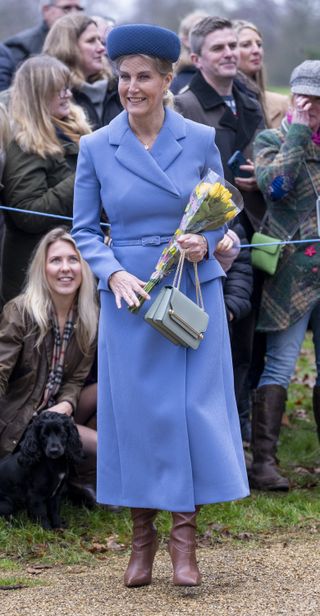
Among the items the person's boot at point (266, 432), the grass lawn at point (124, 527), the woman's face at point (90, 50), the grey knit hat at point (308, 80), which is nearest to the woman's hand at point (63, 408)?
the grass lawn at point (124, 527)

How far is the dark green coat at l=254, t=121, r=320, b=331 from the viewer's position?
698 centimetres

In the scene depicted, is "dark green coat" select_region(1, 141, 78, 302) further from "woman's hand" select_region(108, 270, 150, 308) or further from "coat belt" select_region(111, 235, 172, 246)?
"woman's hand" select_region(108, 270, 150, 308)

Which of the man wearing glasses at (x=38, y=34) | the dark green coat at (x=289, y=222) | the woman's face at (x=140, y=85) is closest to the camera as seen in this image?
the woman's face at (x=140, y=85)

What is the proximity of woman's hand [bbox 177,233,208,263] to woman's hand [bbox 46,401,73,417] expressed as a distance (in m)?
1.85

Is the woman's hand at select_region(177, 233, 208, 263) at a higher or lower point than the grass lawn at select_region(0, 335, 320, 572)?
higher

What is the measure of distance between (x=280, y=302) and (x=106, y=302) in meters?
2.29

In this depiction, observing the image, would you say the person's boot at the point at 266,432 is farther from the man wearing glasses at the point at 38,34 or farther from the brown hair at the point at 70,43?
the man wearing glasses at the point at 38,34

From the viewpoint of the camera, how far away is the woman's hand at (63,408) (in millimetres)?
6488

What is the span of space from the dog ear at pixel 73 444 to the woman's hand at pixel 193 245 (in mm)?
1710

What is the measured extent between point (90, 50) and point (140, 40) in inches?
130

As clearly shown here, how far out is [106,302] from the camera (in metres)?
5.05

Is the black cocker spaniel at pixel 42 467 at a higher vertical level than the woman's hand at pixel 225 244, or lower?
lower

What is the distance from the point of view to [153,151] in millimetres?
4969

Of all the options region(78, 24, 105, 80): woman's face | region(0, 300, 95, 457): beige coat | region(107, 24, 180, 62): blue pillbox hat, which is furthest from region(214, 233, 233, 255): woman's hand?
region(78, 24, 105, 80): woman's face
